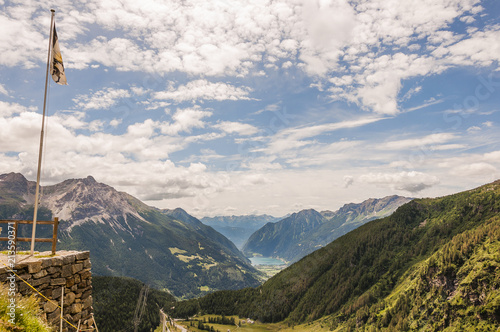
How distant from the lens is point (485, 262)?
7687 inches

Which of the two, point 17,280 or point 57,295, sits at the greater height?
point 17,280

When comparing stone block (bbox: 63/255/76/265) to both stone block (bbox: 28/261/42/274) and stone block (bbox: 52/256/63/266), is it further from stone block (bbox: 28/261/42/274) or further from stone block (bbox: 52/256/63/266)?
stone block (bbox: 28/261/42/274)

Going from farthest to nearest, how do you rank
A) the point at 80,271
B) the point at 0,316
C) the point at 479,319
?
the point at 479,319 → the point at 80,271 → the point at 0,316

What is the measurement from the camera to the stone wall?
13.2 meters

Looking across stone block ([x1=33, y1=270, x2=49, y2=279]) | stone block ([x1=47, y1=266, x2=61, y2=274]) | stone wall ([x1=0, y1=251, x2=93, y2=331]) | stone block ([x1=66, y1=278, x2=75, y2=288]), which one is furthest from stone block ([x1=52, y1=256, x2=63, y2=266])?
stone block ([x1=66, y1=278, x2=75, y2=288])

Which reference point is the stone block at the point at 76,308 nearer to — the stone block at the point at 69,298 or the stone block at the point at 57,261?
the stone block at the point at 69,298

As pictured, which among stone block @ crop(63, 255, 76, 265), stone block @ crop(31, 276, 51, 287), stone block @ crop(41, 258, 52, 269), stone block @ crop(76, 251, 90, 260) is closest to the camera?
stone block @ crop(31, 276, 51, 287)

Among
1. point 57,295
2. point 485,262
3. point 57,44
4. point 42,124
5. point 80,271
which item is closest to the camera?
→ point 57,295

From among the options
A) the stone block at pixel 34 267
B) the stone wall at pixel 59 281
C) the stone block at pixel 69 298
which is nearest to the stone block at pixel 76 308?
the stone wall at pixel 59 281

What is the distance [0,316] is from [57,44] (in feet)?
56.7

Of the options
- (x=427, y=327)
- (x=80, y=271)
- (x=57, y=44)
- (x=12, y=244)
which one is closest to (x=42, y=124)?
(x=57, y=44)

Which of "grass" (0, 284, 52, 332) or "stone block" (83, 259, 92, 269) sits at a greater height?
"stone block" (83, 259, 92, 269)

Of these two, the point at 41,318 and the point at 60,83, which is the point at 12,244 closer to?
the point at 41,318

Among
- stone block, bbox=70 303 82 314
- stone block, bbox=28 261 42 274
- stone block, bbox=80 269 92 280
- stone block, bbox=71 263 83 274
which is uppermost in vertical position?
stone block, bbox=28 261 42 274
